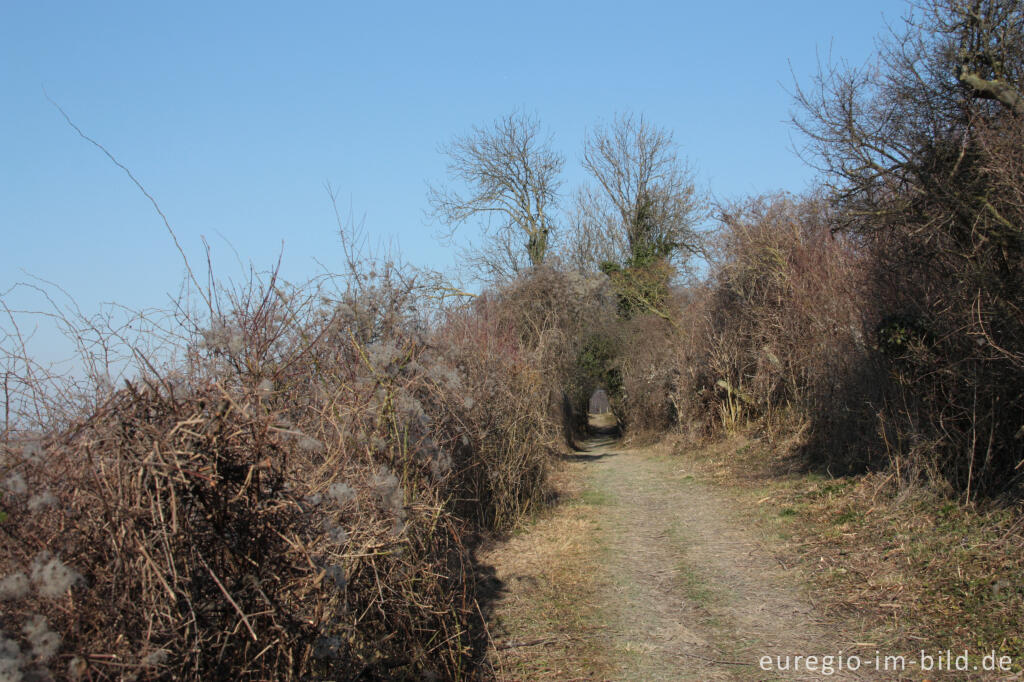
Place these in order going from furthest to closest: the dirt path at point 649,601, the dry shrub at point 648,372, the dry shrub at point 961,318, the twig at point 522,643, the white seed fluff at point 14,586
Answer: the dry shrub at point 648,372, the dry shrub at point 961,318, the twig at point 522,643, the dirt path at point 649,601, the white seed fluff at point 14,586

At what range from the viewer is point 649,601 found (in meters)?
6.16

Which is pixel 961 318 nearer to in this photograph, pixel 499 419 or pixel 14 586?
pixel 499 419

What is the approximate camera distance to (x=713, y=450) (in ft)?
51.5

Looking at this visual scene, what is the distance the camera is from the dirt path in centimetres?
497

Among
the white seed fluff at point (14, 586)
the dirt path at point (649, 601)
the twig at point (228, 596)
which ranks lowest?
the dirt path at point (649, 601)

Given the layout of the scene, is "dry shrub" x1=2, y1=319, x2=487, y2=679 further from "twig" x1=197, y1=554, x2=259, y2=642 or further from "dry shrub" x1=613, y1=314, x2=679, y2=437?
"dry shrub" x1=613, y1=314, x2=679, y2=437

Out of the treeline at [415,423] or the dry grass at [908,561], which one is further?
the dry grass at [908,561]

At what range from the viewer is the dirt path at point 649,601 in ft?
16.3

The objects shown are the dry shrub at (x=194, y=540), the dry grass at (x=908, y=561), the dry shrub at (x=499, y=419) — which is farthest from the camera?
the dry shrub at (x=499, y=419)

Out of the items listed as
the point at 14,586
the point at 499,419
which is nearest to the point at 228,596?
the point at 14,586

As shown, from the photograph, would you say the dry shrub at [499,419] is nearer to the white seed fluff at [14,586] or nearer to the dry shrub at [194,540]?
the dry shrub at [194,540]

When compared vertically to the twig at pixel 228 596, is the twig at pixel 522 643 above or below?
below

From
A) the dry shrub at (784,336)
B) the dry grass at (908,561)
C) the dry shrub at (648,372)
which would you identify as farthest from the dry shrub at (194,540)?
the dry shrub at (648,372)

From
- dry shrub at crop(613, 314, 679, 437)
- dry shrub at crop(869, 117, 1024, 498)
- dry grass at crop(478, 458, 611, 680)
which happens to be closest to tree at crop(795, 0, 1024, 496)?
dry shrub at crop(869, 117, 1024, 498)
